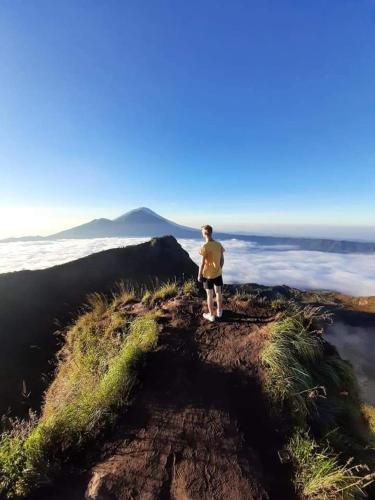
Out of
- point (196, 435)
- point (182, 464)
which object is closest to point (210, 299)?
point (196, 435)

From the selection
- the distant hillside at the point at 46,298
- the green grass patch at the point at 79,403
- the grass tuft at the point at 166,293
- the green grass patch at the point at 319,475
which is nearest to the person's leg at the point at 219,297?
the green grass patch at the point at 79,403

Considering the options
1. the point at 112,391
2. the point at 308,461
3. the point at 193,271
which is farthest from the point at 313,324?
the point at 193,271

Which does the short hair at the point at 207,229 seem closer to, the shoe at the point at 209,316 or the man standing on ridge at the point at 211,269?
the man standing on ridge at the point at 211,269

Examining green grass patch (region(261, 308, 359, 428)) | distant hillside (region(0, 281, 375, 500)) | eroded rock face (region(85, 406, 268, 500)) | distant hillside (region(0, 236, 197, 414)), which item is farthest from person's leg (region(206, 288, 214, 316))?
distant hillside (region(0, 236, 197, 414))

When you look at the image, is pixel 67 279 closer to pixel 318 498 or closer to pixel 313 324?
pixel 313 324

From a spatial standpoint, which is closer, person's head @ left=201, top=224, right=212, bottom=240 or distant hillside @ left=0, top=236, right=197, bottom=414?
person's head @ left=201, top=224, right=212, bottom=240

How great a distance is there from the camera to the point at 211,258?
8625 mm

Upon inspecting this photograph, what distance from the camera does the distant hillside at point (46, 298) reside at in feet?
63.8

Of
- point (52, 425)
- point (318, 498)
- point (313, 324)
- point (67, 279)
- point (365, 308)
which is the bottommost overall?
point (365, 308)

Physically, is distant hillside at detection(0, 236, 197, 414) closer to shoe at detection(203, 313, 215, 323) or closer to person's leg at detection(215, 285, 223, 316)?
shoe at detection(203, 313, 215, 323)

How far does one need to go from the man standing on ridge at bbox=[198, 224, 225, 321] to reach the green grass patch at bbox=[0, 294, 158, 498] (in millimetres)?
1683

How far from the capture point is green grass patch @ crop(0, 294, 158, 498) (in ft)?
15.0

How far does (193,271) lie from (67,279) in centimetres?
3159

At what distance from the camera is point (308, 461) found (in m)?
4.72
